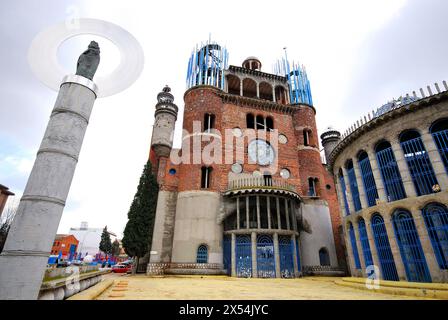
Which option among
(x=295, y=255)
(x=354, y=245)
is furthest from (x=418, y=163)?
(x=295, y=255)

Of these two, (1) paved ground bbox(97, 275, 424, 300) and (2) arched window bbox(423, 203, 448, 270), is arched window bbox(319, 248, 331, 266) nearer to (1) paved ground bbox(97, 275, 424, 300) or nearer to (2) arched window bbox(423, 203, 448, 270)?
(1) paved ground bbox(97, 275, 424, 300)

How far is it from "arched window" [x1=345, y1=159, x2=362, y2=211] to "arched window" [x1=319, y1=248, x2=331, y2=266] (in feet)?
36.5

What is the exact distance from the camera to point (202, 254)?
21.8 meters

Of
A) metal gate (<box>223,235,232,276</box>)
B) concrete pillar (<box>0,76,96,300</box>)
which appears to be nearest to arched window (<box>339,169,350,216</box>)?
metal gate (<box>223,235,232,276</box>)

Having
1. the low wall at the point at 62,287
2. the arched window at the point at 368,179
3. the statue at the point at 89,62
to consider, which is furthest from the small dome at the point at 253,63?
the low wall at the point at 62,287

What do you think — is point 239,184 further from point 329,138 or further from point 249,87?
point 329,138

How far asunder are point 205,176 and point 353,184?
14262mm

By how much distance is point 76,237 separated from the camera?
75000 millimetres

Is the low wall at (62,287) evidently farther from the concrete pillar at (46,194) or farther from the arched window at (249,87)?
the arched window at (249,87)

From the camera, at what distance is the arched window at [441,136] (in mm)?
11582

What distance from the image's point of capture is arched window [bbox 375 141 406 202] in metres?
12.9

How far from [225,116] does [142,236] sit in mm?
15987
